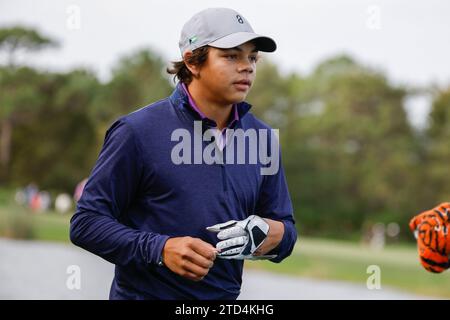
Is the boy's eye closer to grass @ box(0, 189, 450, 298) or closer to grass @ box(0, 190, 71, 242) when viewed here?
grass @ box(0, 189, 450, 298)

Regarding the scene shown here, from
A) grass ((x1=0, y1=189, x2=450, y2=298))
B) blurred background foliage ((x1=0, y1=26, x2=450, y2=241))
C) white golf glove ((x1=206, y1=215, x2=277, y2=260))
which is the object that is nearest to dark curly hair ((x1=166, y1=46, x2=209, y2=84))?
white golf glove ((x1=206, y1=215, x2=277, y2=260))

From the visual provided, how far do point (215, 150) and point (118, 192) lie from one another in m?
0.39

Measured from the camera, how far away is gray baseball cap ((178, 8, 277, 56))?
3.12 metres

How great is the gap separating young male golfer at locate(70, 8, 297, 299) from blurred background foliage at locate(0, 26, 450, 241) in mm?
22383

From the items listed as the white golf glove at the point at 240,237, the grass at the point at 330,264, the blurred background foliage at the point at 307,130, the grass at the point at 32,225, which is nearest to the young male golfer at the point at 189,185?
the white golf glove at the point at 240,237

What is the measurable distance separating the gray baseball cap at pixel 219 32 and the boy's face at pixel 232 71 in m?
0.04

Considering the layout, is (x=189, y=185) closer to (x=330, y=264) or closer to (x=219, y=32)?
(x=219, y=32)

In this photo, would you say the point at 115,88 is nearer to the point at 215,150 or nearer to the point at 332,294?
the point at 332,294

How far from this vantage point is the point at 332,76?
3469 cm

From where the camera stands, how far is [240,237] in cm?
302

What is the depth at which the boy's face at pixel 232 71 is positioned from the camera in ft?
10.3

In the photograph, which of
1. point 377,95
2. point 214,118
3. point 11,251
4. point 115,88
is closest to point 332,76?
point 377,95

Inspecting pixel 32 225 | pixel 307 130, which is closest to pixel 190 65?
pixel 32 225

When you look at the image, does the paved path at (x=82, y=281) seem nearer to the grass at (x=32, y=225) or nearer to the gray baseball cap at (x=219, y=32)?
the grass at (x=32, y=225)
